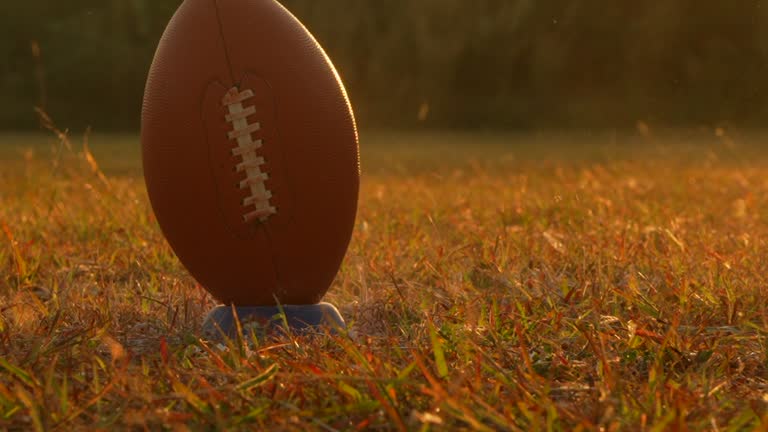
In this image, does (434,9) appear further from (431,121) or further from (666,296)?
(666,296)

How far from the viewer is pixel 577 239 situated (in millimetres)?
4594

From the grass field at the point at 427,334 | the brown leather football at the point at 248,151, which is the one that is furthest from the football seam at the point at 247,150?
the grass field at the point at 427,334

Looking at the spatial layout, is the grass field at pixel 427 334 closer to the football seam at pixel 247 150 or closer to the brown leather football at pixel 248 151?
the brown leather football at pixel 248 151

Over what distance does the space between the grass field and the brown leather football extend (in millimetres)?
291

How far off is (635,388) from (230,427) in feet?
3.32

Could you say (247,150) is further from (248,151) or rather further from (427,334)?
(427,334)

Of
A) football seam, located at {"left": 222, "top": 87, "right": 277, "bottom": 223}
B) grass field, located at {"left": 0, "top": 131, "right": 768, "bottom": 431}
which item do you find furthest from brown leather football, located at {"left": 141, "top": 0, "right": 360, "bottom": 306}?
grass field, located at {"left": 0, "top": 131, "right": 768, "bottom": 431}

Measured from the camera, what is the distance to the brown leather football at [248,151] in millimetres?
2910

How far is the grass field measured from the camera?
6.52ft

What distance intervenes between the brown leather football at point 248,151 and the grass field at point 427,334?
0.95ft

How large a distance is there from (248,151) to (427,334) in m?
0.81

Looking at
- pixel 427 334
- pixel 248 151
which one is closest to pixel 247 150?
pixel 248 151

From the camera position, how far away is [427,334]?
2764 millimetres

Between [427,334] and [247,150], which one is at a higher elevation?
[247,150]
